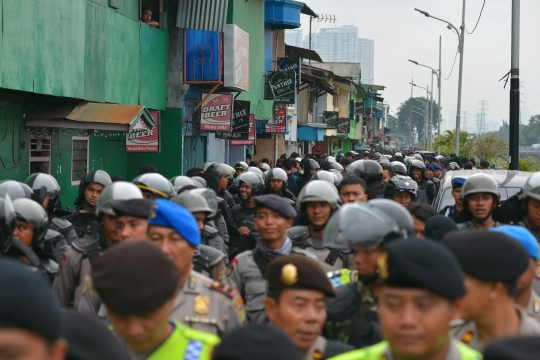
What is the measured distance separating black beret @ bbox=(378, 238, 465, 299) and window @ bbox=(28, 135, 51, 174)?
40.4ft

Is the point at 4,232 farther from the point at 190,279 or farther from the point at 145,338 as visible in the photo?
the point at 145,338

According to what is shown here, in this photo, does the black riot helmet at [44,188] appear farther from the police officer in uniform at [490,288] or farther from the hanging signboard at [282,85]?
the hanging signboard at [282,85]

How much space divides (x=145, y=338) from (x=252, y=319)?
220 cm

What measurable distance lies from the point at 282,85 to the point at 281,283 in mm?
28026

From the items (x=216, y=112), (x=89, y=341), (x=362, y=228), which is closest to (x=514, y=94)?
(x=216, y=112)

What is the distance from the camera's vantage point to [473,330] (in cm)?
379

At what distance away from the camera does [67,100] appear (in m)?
15.8

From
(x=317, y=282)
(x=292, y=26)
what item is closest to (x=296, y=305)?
(x=317, y=282)

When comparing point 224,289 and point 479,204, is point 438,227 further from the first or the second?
point 479,204

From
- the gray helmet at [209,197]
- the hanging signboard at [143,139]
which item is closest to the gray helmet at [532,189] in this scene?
the gray helmet at [209,197]

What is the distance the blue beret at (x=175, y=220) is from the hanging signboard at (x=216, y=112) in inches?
673

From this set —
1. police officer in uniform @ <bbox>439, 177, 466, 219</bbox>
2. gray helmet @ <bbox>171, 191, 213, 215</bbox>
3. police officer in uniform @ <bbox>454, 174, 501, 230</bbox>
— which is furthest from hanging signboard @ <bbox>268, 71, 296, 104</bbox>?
gray helmet @ <bbox>171, 191, 213, 215</bbox>

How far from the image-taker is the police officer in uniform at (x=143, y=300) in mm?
3309

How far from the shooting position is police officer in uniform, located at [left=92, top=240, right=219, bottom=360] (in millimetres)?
3309
